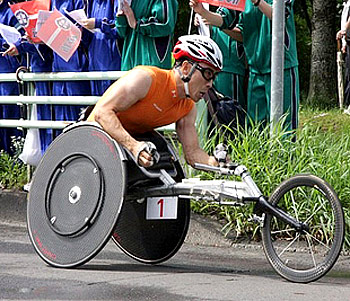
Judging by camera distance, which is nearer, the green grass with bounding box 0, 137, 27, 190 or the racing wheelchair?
the racing wheelchair

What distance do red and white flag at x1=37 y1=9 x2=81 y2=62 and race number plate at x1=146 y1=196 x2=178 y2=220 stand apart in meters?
2.87

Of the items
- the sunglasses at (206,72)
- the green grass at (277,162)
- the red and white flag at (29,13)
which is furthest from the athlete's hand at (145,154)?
the red and white flag at (29,13)

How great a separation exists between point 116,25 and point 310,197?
2.85 m

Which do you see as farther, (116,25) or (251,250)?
(116,25)

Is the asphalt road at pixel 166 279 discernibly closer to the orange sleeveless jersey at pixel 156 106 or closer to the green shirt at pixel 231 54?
the orange sleeveless jersey at pixel 156 106

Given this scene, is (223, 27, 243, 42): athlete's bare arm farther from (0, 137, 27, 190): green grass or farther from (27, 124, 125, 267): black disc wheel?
(27, 124, 125, 267): black disc wheel

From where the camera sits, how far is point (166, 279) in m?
6.56

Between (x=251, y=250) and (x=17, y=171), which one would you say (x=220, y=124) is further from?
(x=17, y=171)

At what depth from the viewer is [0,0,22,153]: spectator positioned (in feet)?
35.4

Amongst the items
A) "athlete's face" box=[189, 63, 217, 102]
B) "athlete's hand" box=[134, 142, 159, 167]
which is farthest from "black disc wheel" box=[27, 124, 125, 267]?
"athlete's face" box=[189, 63, 217, 102]

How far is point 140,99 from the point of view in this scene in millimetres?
6996

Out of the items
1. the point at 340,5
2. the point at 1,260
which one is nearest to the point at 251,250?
the point at 1,260

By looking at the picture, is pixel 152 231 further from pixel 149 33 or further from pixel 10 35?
pixel 10 35

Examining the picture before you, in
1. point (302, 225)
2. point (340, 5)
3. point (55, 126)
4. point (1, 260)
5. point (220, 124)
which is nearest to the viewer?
point (302, 225)
